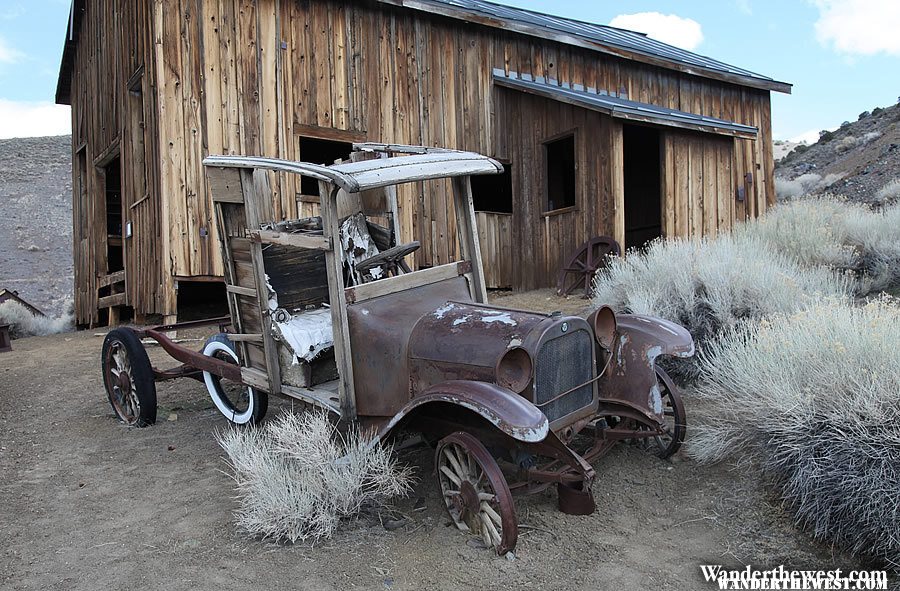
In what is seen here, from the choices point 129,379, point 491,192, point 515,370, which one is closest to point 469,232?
point 515,370

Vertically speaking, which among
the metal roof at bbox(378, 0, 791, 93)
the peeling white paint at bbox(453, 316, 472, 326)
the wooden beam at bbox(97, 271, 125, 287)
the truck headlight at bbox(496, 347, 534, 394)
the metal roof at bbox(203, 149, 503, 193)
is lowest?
the truck headlight at bbox(496, 347, 534, 394)

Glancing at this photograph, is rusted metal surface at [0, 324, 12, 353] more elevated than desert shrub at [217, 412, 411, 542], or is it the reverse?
rusted metal surface at [0, 324, 12, 353]

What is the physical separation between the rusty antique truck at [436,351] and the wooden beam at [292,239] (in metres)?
0.01

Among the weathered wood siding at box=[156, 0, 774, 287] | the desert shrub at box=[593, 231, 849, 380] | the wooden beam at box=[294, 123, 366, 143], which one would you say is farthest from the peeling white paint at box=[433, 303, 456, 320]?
the wooden beam at box=[294, 123, 366, 143]

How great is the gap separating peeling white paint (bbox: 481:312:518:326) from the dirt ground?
1.08m

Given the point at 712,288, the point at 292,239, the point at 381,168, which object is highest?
the point at 381,168

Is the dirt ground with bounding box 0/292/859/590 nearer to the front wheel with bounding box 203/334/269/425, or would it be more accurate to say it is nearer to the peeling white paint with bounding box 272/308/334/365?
the front wheel with bounding box 203/334/269/425

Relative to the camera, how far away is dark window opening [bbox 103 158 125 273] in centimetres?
1352

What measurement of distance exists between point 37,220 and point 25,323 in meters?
30.5

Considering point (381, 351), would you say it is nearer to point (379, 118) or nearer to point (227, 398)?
point (227, 398)

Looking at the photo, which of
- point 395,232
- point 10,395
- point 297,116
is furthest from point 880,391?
point 297,116

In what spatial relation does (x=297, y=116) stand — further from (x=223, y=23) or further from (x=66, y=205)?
(x=66, y=205)

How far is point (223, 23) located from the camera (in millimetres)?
9273

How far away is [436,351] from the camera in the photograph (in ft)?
12.2
